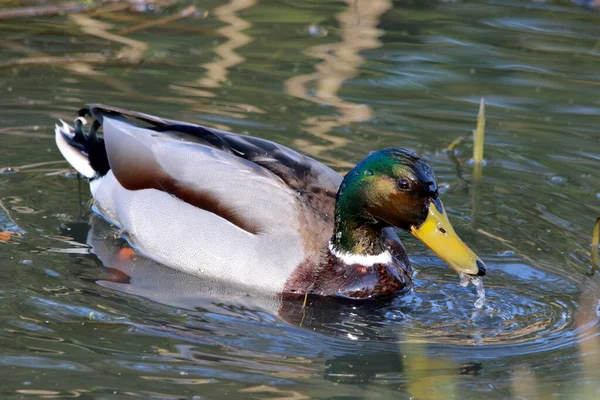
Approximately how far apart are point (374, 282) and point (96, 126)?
8.30 feet

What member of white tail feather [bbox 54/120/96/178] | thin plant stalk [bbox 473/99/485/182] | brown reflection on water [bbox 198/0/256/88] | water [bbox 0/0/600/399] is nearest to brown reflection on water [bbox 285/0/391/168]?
water [bbox 0/0/600/399]

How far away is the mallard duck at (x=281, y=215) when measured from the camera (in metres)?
6.14

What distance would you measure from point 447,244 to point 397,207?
0.37 meters

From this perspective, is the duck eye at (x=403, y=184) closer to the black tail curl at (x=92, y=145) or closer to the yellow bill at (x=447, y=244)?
the yellow bill at (x=447, y=244)

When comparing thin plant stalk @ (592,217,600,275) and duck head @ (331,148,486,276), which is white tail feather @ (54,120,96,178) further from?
thin plant stalk @ (592,217,600,275)

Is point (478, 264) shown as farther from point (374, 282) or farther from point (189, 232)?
point (189, 232)

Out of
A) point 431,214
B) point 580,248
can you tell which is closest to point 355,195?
point 431,214

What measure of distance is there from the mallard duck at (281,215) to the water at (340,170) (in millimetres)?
145

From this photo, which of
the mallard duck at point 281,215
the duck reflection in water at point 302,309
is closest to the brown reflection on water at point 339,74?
the mallard duck at point 281,215

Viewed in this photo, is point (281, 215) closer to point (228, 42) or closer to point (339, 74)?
point (339, 74)

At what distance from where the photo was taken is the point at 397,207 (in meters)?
6.16

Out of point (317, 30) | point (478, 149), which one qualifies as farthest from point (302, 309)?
point (317, 30)

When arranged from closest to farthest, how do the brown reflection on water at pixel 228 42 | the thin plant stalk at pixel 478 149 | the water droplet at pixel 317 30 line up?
1. the thin plant stalk at pixel 478 149
2. the brown reflection on water at pixel 228 42
3. the water droplet at pixel 317 30

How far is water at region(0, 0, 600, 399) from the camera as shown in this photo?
5336 millimetres
